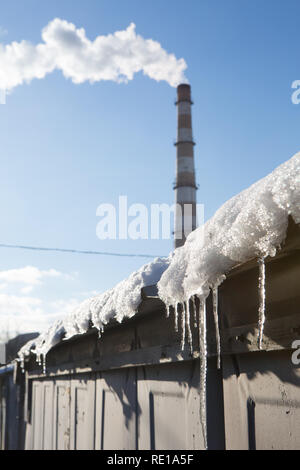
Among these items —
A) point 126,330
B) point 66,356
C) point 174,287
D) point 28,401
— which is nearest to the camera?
point 174,287

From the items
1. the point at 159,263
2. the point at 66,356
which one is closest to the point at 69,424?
the point at 66,356

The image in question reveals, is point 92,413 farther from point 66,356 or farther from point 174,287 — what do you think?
point 174,287

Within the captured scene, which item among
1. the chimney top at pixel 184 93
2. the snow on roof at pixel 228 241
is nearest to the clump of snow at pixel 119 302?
the snow on roof at pixel 228 241

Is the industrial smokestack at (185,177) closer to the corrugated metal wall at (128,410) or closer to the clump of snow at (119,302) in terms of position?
the corrugated metal wall at (128,410)

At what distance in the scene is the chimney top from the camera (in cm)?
3192

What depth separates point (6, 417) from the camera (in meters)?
12.5

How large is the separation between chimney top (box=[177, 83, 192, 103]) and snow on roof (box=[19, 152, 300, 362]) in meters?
30.3

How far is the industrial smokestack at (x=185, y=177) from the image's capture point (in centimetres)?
3023

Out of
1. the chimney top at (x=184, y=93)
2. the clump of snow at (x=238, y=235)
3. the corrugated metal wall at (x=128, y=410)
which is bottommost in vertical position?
the corrugated metal wall at (x=128, y=410)

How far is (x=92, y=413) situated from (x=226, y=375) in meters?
3.18

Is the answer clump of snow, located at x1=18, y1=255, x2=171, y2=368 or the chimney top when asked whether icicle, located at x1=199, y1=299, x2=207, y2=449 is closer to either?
clump of snow, located at x1=18, y1=255, x2=171, y2=368

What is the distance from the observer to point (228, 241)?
1.89 meters

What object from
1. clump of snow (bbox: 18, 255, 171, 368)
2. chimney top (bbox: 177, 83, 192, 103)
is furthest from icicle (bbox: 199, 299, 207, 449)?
chimney top (bbox: 177, 83, 192, 103)
